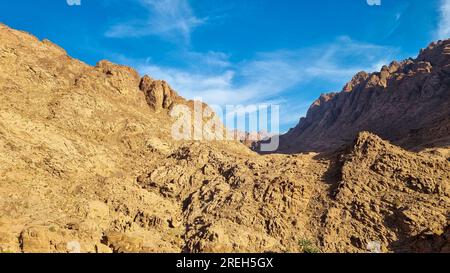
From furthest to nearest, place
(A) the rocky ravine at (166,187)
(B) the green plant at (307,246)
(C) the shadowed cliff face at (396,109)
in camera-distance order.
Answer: (C) the shadowed cliff face at (396,109)
(B) the green plant at (307,246)
(A) the rocky ravine at (166,187)

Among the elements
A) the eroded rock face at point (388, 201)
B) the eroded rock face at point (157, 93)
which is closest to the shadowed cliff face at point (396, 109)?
the eroded rock face at point (388, 201)

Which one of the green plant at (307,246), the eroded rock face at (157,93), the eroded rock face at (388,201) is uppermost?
the eroded rock face at (157,93)

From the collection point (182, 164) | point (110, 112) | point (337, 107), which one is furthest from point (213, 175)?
point (337, 107)

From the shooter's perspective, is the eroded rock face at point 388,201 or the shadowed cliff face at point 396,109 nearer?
the eroded rock face at point 388,201

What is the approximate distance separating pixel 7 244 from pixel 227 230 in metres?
17.3

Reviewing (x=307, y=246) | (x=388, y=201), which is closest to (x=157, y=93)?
(x=307, y=246)

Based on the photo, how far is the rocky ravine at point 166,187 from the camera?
1314 inches

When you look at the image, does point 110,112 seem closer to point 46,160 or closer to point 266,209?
point 46,160

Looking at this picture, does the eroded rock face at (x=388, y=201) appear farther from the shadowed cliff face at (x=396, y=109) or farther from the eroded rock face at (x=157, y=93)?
the eroded rock face at (x=157, y=93)

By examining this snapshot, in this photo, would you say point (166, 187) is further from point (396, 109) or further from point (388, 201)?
point (396, 109)

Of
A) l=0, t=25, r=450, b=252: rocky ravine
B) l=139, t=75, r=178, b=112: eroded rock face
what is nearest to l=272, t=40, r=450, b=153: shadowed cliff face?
l=0, t=25, r=450, b=252: rocky ravine

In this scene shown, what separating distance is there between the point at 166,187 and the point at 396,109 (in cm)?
6959

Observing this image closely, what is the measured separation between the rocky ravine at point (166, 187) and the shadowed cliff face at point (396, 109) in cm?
2042

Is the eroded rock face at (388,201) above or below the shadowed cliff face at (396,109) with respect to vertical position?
below
